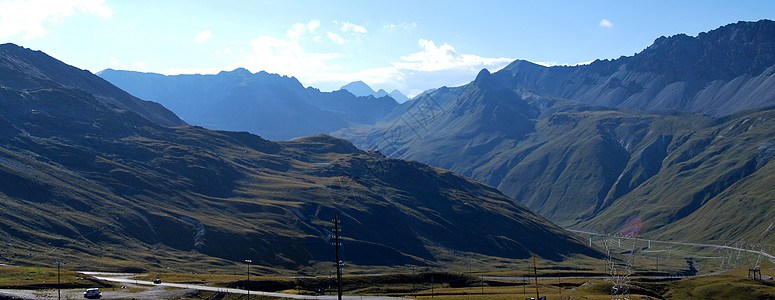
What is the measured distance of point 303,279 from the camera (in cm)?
15225

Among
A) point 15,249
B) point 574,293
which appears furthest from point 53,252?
point 574,293

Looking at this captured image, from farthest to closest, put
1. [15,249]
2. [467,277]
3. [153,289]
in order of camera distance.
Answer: [15,249] → [467,277] → [153,289]

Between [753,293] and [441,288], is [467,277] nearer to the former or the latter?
[441,288]

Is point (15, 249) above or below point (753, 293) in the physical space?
above

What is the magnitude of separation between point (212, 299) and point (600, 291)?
8426 cm

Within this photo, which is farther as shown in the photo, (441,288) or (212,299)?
(441,288)

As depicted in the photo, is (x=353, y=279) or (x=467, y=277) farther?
(x=467, y=277)

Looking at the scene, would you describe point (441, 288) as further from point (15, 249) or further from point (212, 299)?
point (15, 249)

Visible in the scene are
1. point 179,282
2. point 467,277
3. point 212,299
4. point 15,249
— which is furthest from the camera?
point 15,249

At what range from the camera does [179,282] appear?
138750mm

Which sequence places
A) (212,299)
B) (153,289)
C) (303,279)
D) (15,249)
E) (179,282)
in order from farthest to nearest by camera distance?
(15,249), (303,279), (179,282), (153,289), (212,299)

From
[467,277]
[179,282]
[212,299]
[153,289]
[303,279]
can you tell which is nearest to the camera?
A: [212,299]

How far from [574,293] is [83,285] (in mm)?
100292

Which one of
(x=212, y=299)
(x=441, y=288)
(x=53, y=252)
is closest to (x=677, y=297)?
Answer: (x=441, y=288)
